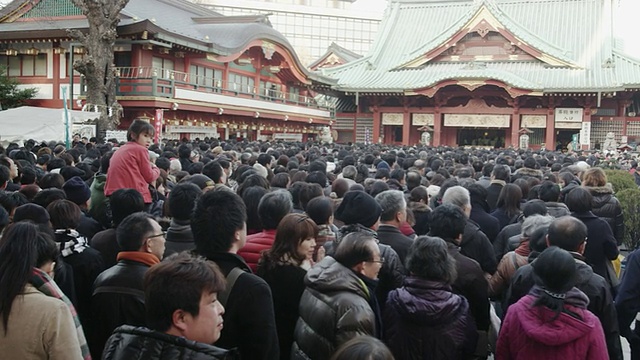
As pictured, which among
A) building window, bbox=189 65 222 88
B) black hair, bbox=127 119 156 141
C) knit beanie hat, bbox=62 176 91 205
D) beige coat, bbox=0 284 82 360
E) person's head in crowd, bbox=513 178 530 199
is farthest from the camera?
building window, bbox=189 65 222 88

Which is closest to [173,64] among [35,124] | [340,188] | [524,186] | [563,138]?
[35,124]

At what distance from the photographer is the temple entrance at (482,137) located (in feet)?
111

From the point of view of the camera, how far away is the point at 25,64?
23.1 meters

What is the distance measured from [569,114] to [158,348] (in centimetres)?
3171

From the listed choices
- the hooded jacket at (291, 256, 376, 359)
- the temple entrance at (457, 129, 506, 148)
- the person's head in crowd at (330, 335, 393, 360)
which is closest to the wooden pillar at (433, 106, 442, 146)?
the temple entrance at (457, 129, 506, 148)

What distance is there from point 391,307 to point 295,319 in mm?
585

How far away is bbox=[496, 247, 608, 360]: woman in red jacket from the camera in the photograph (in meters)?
2.96

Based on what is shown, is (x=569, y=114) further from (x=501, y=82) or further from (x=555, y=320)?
(x=555, y=320)

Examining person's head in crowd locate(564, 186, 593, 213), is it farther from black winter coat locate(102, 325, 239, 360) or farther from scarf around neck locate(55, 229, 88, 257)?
scarf around neck locate(55, 229, 88, 257)

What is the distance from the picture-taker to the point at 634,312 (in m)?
3.75

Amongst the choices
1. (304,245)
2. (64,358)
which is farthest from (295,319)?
(64,358)

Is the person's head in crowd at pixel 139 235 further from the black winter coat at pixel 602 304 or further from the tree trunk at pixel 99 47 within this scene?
the tree trunk at pixel 99 47

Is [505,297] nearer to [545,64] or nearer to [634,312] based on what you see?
[634,312]

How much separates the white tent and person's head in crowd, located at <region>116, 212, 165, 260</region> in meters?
11.5
